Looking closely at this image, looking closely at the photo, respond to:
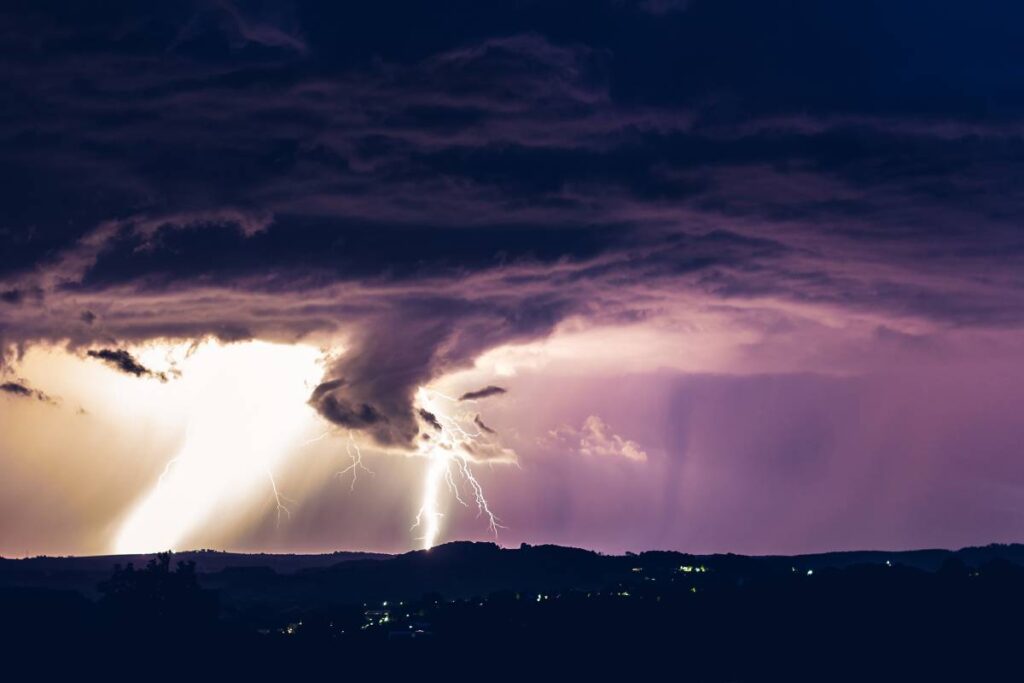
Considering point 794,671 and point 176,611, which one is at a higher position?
point 176,611

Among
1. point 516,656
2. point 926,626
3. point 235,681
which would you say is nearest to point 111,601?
point 235,681

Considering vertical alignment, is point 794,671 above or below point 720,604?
below

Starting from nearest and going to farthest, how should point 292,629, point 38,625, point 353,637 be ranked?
point 38,625 → point 353,637 → point 292,629

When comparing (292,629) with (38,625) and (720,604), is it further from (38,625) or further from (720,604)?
(720,604)

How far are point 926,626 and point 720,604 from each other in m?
29.7

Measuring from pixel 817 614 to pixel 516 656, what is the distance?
1578 inches

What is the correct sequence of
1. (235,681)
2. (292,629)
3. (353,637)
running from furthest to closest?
(292,629)
(353,637)
(235,681)

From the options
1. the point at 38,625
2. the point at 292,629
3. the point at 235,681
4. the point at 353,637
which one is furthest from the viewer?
the point at 292,629

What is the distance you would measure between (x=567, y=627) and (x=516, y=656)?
1334cm

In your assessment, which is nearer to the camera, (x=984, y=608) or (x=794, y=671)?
(x=794, y=671)

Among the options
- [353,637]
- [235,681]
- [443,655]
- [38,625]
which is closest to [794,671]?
[443,655]

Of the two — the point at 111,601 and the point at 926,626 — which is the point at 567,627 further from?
the point at 111,601

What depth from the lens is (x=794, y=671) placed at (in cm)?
15662

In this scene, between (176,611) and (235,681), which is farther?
(176,611)
